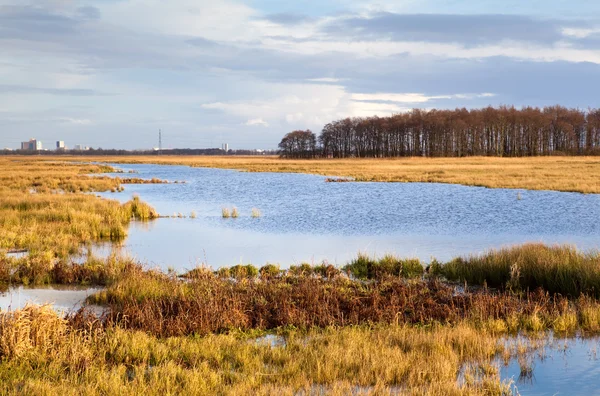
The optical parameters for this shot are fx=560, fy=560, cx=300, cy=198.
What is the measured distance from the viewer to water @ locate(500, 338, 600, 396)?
23.4 feet

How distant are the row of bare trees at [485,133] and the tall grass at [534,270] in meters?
105

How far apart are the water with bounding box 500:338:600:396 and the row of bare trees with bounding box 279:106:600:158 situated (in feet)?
363

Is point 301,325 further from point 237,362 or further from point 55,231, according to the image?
point 55,231

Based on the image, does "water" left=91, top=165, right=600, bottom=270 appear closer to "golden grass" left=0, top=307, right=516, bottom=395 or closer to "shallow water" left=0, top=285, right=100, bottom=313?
"shallow water" left=0, top=285, right=100, bottom=313

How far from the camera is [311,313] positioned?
32.9 ft

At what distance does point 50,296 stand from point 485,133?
117917 mm

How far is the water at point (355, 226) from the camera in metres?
18.0

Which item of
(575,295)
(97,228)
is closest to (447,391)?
(575,295)

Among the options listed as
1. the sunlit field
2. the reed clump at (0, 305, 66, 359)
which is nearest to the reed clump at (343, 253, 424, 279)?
the sunlit field

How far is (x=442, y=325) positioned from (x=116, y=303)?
20.3ft

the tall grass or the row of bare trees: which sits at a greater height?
the row of bare trees

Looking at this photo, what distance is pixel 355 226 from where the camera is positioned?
973 inches

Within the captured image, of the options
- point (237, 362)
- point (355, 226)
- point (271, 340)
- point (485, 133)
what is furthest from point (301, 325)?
point (485, 133)

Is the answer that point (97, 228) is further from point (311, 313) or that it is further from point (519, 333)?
point (519, 333)
